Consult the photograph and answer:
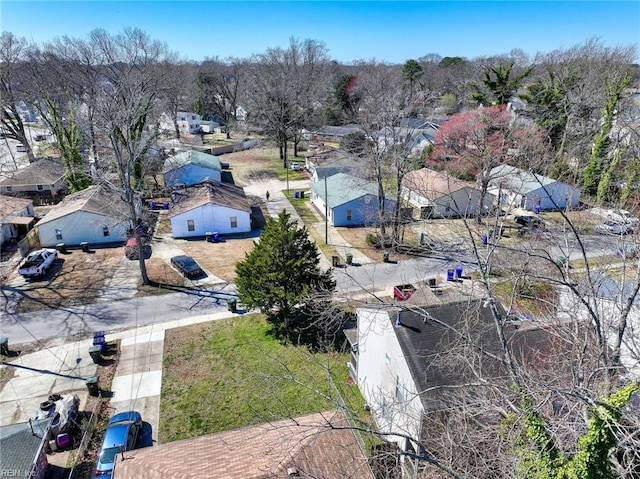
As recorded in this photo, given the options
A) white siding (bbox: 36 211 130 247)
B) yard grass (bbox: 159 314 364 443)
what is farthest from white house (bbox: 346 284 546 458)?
white siding (bbox: 36 211 130 247)

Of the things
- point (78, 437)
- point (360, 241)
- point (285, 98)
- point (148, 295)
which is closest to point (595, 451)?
point (78, 437)

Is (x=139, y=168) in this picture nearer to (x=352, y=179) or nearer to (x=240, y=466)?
(x=352, y=179)

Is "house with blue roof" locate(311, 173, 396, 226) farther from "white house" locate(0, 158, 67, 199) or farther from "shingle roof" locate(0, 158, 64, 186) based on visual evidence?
"shingle roof" locate(0, 158, 64, 186)

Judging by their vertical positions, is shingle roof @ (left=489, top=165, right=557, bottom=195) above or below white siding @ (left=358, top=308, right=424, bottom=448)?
above

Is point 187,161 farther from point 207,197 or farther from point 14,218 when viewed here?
point 14,218

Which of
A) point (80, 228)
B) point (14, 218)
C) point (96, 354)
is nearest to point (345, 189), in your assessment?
point (80, 228)

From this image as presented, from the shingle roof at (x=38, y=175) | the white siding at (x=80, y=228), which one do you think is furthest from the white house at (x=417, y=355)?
the shingle roof at (x=38, y=175)
